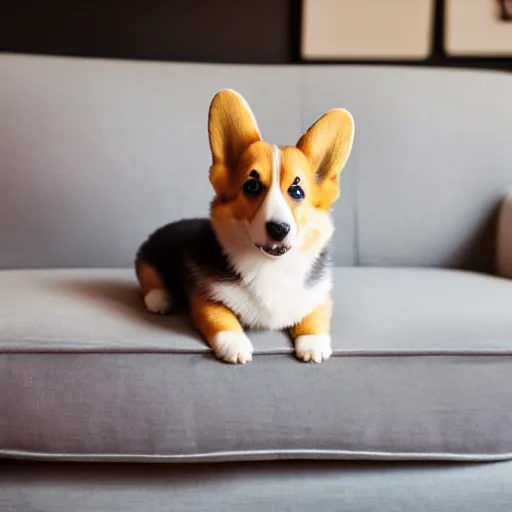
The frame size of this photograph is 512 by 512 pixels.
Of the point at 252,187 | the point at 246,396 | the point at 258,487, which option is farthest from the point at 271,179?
the point at 258,487

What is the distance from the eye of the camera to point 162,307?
109 cm

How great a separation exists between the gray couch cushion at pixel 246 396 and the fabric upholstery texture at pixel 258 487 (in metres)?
0.05

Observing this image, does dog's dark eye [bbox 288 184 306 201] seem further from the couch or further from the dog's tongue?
the couch

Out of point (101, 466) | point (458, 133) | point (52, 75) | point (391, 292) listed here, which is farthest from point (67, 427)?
point (458, 133)

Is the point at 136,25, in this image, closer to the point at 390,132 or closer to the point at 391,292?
the point at 390,132

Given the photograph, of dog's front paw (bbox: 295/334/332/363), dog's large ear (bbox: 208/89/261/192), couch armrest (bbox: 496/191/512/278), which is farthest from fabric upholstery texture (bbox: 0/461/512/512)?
couch armrest (bbox: 496/191/512/278)

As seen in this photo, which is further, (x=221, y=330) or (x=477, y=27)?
(x=477, y=27)

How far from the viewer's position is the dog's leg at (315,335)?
928mm

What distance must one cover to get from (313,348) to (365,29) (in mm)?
1214

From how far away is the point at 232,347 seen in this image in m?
0.92

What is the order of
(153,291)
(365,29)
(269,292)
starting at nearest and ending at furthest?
(269,292), (153,291), (365,29)

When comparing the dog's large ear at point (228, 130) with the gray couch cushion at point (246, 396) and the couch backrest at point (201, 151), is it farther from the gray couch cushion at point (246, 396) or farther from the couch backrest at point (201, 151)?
the couch backrest at point (201, 151)

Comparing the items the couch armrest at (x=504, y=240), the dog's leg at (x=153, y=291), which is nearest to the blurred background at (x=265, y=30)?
the couch armrest at (x=504, y=240)

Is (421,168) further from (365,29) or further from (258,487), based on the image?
(258,487)
